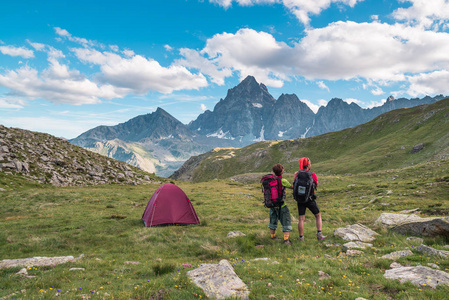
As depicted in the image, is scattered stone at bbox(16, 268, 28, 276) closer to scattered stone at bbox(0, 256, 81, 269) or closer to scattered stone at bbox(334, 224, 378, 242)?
scattered stone at bbox(0, 256, 81, 269)

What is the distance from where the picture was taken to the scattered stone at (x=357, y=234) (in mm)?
11358

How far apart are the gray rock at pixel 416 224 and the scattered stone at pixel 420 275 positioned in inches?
193

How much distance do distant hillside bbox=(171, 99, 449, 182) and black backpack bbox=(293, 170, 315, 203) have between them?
65.7 metres

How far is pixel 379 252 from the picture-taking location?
9414mm

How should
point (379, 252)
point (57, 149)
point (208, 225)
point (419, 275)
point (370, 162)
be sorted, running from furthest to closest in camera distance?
point (370, 162)
point (57, 149)
point (208, 225)
point (379, 252)
point (419, 275)

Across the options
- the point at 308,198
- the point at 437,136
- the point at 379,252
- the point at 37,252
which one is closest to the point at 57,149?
the point at 37,252

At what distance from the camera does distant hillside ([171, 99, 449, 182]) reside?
70250mm

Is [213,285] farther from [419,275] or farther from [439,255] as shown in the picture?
[439,255]

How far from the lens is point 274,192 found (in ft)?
39.6

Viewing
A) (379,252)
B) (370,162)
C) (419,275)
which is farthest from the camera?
(370,162)

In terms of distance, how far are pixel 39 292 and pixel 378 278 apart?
10.2 m

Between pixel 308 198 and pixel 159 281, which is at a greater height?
pixel 308 198

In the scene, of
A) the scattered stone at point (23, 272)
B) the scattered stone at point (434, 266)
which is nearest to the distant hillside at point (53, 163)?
the scattered stone at point (23, 272)

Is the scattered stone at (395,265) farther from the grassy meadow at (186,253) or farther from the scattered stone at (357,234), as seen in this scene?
the scattered stone at (357,234)
